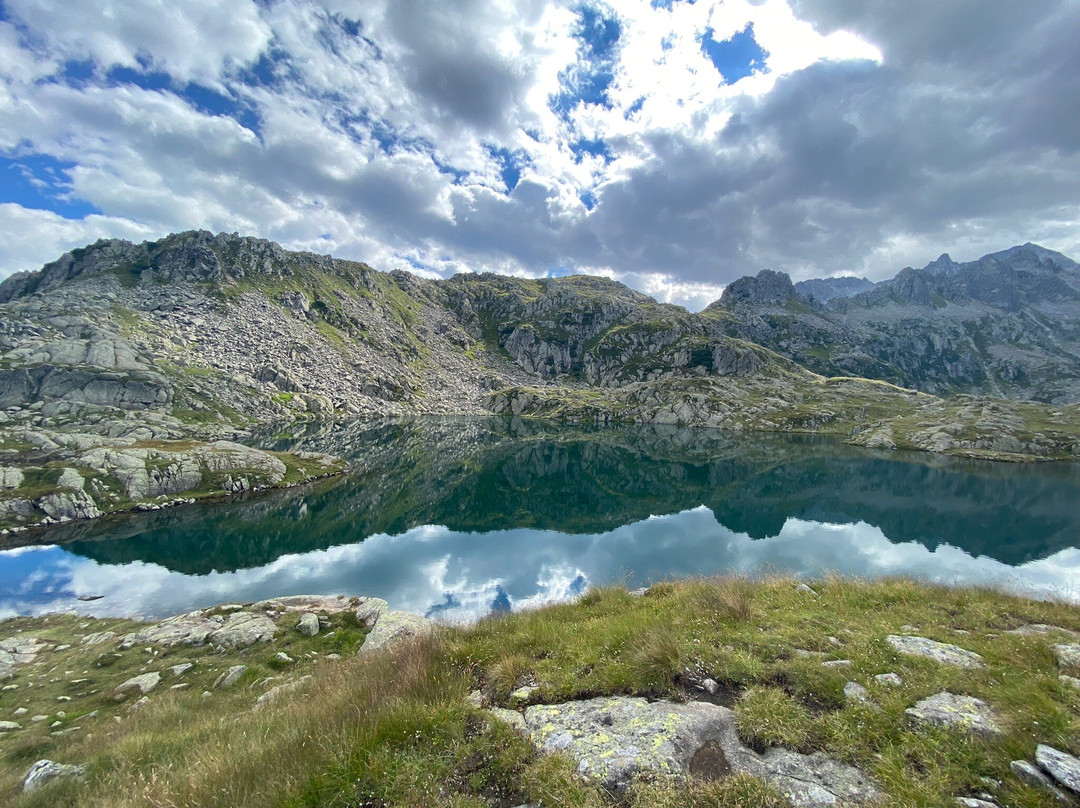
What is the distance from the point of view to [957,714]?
6.50 m

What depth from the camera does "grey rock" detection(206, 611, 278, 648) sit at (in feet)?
68.2

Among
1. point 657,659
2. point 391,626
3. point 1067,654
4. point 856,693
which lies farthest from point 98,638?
point 1067,654

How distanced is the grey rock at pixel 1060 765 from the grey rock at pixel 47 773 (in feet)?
47.8

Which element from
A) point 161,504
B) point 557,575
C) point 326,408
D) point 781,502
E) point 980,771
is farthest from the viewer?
point 326,408

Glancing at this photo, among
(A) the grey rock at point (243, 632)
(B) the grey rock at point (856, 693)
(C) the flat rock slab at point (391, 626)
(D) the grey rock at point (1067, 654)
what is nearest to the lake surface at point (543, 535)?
(C) the flat rock slab at point (391, 626)

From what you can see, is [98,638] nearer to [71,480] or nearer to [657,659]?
[657,659]

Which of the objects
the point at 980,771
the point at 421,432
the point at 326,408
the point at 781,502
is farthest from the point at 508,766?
the point at 326,408

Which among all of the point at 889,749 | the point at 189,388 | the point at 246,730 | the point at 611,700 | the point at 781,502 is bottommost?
the point at 781,502

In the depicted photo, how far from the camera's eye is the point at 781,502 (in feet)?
227

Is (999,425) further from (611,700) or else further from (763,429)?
(611,700)

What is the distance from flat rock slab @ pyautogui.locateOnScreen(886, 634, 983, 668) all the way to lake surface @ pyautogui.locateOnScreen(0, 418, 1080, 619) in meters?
9.44

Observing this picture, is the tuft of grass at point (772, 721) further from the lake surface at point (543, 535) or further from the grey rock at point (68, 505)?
the grey rock at point (68, 505)

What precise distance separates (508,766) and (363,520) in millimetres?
53703

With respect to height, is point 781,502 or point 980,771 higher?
point 980,771
